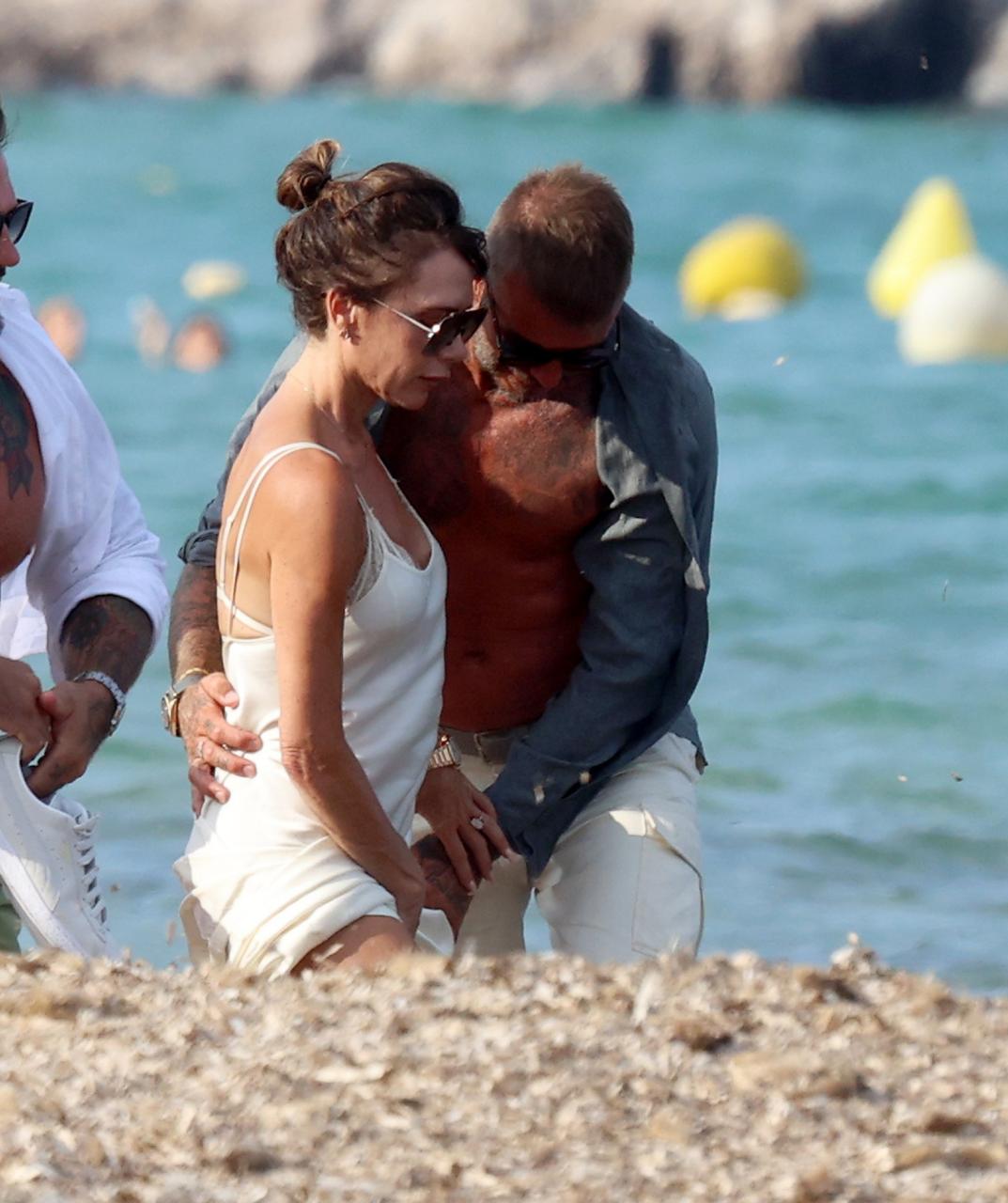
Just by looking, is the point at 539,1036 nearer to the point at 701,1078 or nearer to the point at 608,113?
the point at 701,1078

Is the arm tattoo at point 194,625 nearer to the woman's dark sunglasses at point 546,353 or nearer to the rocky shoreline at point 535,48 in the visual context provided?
the woman's dark sunglasses at point 546,353

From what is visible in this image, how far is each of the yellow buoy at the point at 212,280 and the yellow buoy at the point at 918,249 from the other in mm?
6449

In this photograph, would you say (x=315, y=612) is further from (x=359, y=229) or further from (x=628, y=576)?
(x=628, y=576)

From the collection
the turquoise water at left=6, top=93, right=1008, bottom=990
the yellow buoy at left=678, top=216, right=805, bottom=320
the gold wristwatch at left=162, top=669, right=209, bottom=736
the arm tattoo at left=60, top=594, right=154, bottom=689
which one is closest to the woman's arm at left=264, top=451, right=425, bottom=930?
the gold wristwatch at left=162, top=669, right=209, bottom=736

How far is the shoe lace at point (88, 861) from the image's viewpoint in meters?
3.33

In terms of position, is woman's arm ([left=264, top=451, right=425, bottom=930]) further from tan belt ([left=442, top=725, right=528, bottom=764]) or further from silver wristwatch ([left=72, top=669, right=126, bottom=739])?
tan belt ([left=442, top=725, right=528, bottom=764])

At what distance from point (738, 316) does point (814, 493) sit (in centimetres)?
587

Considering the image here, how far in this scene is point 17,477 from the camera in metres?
3.46

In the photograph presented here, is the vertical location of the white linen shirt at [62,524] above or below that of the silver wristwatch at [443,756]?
above

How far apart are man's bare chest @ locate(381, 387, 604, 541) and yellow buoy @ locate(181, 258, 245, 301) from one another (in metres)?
17.4

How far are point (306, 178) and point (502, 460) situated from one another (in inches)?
27.3

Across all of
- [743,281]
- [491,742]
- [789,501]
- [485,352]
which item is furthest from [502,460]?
[743,281]

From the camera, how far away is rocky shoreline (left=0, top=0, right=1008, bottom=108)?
35625 millimetres

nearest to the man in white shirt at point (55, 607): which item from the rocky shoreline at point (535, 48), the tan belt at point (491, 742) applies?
the tan belt at point (491, 742)
